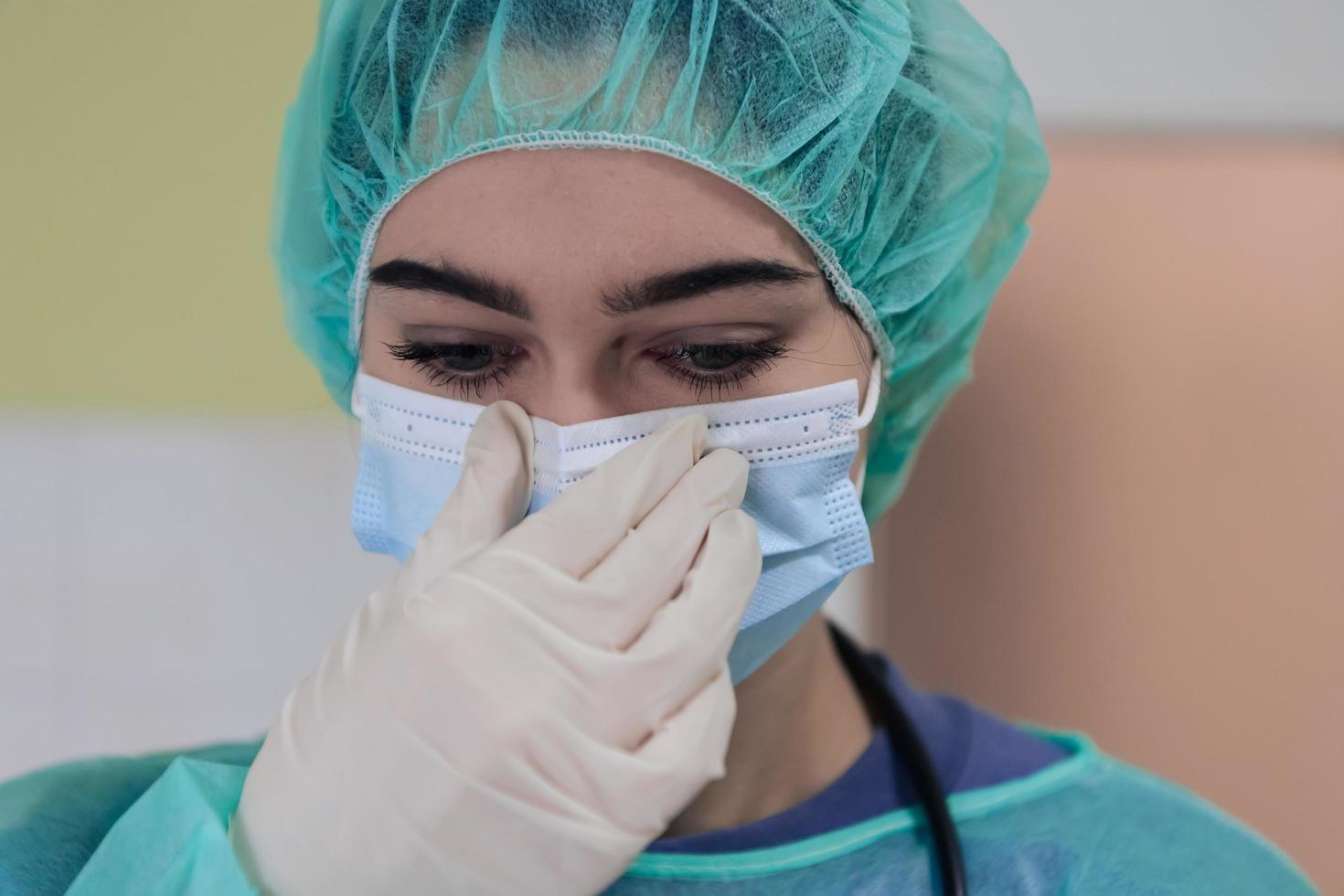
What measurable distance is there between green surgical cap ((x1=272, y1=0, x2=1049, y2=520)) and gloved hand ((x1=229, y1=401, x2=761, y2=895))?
0.36 meters

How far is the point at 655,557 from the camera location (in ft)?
2.90

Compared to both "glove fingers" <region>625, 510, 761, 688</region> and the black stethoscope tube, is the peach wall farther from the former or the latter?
"glove fingers" <region>625, 510, 761, 688</region>

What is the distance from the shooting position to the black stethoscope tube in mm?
1111

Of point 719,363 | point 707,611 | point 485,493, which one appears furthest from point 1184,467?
point 485,493

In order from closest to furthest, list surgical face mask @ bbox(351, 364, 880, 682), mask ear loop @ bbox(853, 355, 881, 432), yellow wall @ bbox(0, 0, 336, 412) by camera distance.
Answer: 1. surgical face mask @ bbox(351, 364, 880, 682)
2. mask ear loop @ bbox(853, 355, 881, 432)
3. yellow wall @ bbox(0, 0, 336, 412)

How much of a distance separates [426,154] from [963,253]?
565 millimetres

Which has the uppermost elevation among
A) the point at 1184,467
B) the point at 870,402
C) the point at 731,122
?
the point at 731,122

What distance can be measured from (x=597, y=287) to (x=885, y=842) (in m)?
0.67

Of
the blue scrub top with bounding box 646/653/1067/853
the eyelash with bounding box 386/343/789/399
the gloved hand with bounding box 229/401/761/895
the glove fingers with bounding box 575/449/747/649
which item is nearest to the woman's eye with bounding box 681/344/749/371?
the eyelash with bounding box 386/343/789/399

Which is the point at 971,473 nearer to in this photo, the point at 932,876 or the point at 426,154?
the point at 932,876

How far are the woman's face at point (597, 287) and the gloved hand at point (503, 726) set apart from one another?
0.57 ft

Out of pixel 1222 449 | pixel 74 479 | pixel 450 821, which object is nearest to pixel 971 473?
pixel 1222 449

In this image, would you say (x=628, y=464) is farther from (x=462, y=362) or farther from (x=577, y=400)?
(x=462, y=362)

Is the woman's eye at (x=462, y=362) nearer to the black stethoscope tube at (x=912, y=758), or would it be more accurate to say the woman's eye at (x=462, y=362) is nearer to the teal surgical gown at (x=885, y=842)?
the teal surgical gown at (x=885, y=842)
